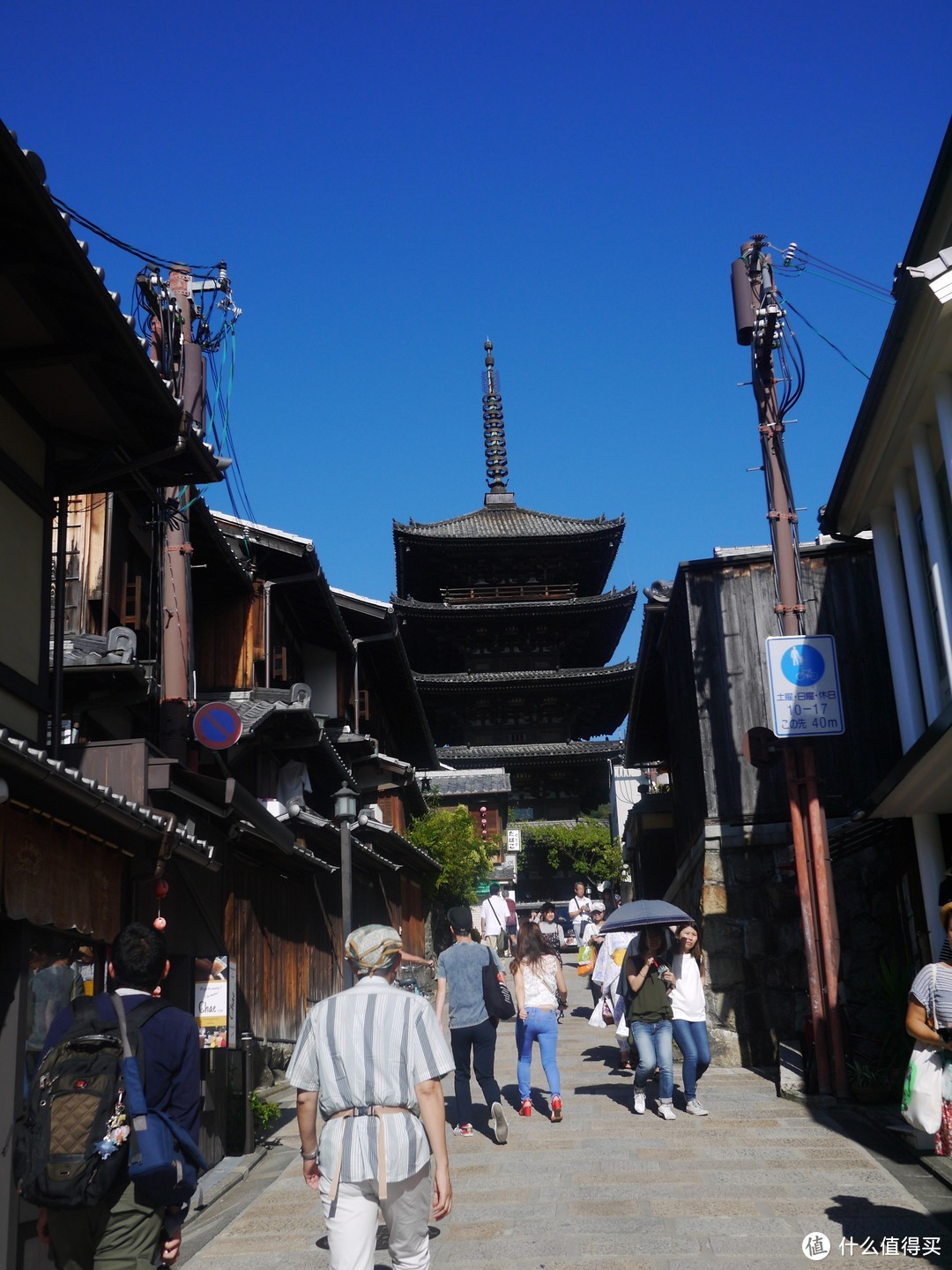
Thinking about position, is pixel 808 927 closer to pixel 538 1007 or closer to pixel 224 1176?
pixel 538 1007

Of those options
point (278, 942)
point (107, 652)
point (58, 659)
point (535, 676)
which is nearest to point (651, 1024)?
point (58, 659)

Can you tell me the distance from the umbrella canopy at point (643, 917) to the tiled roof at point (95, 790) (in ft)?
13.8

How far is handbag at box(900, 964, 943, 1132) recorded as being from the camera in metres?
5.37

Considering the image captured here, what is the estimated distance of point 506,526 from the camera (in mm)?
47719

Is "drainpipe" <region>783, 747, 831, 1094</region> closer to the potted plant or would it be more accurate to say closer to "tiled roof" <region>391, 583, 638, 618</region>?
the potted plant

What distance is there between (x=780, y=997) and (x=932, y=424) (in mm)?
6941

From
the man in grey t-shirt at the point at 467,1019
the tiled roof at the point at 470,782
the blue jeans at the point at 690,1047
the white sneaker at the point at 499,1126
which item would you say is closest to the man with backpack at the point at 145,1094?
the man in grey t-shirt at the point at 467,1019

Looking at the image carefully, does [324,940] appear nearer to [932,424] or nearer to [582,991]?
[582,991]

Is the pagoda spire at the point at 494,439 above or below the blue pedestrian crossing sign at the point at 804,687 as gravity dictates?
above

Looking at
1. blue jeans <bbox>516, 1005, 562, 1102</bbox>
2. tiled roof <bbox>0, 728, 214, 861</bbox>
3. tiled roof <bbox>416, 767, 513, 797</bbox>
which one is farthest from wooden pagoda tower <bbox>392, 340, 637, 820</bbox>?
tiled roof <bbox>0, 728, 214, 861</bbox>

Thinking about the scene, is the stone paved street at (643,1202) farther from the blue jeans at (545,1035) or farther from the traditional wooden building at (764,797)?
the traditional wooden building at (764,797)

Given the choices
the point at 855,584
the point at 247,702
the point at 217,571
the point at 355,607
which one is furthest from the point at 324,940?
the point at 855,584

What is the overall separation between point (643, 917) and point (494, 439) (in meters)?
49.9

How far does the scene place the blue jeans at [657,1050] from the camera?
33.2 ft
